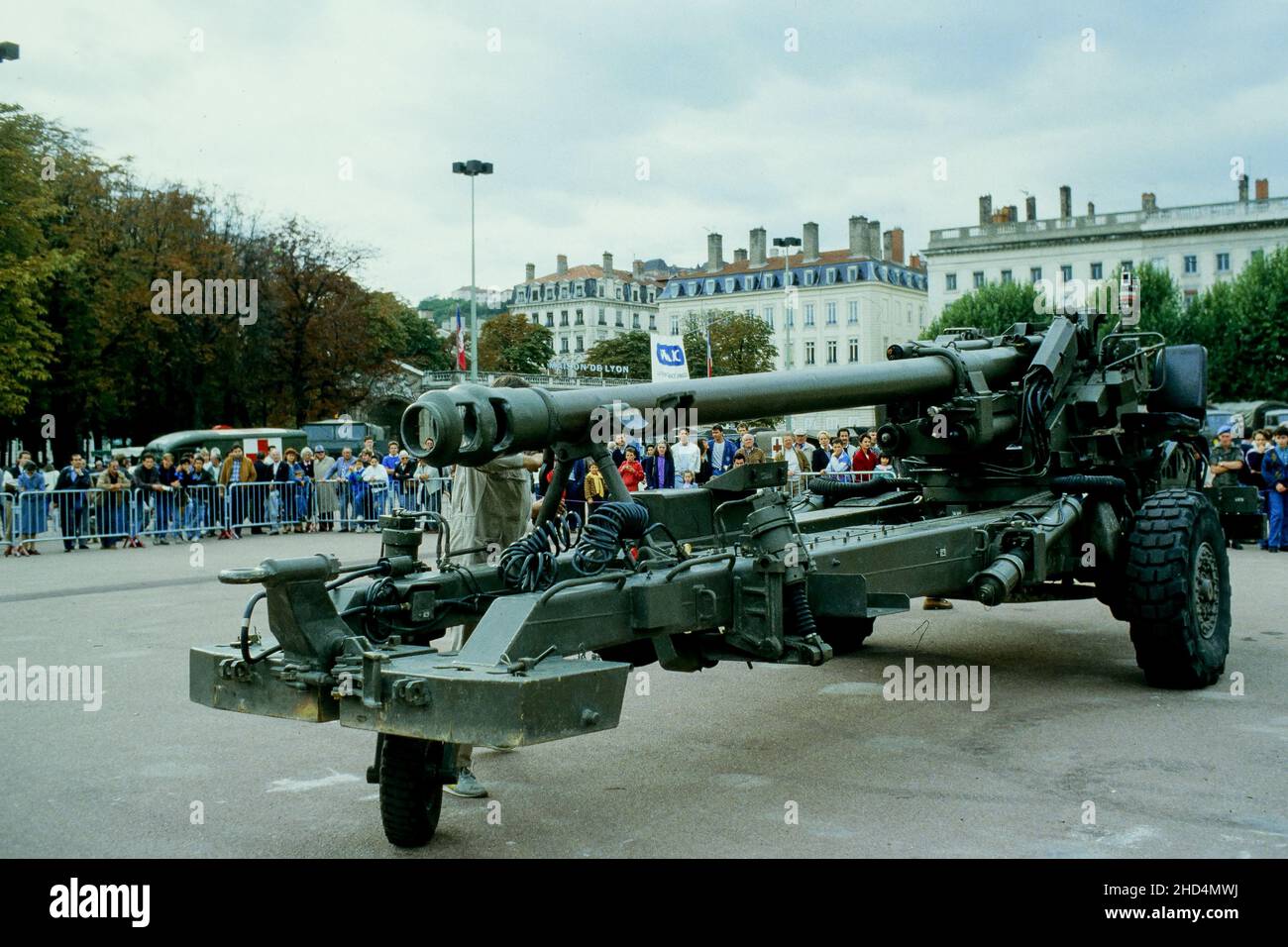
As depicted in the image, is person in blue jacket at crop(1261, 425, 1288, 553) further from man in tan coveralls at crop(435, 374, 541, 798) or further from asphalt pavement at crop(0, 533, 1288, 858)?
man in tan coveralls at crop(435, 374, 541, 798)

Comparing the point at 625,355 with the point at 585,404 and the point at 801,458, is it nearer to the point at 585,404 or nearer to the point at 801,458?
the point at 801,458

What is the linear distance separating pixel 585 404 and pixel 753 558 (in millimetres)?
1136

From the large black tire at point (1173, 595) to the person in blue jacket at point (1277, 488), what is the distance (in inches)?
431

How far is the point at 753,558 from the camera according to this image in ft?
19.5

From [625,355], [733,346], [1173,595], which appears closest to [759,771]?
[1173,595]

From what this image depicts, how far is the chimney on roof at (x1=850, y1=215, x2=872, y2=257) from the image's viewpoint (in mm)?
100125

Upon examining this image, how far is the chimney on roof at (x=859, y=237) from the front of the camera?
10012 cm

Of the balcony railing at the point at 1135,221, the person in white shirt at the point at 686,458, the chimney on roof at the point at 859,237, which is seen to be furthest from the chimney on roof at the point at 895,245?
the person in white shirt at the point at 686,458

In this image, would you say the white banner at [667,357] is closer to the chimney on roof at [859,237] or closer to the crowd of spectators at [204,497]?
the crowd of spectators at [204,497]

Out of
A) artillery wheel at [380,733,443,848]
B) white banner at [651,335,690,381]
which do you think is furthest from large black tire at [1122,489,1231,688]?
white banner at [651,335,690,381]

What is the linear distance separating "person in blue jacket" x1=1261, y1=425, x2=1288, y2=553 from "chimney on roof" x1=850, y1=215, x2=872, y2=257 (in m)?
83.0

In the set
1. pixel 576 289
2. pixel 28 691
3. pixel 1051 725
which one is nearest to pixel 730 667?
pixel 1051 725

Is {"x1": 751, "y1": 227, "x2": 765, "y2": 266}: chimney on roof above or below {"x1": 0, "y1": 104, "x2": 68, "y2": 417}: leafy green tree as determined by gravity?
above
